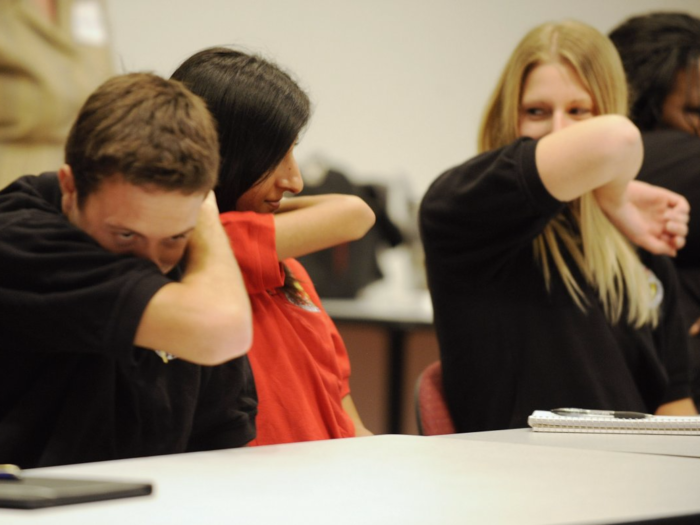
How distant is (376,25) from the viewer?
395 cm

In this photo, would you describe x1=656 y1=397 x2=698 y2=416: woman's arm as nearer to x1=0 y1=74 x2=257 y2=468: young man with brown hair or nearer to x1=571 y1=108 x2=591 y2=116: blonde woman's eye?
x1=571 y1=108 x2=591 y2=116: blonde woman's eye

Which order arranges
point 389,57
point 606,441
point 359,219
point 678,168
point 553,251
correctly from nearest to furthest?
point 606,441 < point 359,219 < point 553,251 < point 678,168 < point 389,57

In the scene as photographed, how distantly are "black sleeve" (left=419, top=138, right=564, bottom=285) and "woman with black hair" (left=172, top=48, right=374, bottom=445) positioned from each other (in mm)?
257

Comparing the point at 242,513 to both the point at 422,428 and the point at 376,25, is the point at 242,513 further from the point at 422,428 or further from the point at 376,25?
the point at 376,25

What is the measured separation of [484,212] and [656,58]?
34.5 inches

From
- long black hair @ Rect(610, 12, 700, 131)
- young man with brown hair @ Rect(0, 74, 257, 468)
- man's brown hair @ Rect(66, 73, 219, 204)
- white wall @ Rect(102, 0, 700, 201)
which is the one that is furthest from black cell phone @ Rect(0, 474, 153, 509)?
white wall @ Rect(102, 0, 700, 201)

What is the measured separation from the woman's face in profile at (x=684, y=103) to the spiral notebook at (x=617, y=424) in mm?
1144

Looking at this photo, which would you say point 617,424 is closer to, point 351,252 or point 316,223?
point 316,223

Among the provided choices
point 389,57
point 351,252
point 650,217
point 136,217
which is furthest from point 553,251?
point 389,57

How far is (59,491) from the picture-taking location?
2.26ft

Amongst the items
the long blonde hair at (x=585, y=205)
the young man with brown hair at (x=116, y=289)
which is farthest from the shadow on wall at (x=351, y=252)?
the young man with brown hair at (x=116, y=289)

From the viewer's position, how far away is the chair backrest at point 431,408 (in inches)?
63.5

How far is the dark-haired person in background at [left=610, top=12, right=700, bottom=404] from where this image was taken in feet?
6.75

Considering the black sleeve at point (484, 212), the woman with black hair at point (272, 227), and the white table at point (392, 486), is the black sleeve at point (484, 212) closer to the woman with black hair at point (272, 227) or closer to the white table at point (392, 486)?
the woman with black hair at point (272, 227)
